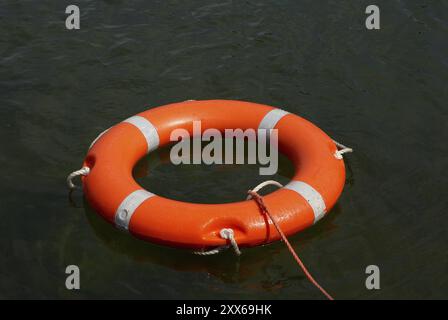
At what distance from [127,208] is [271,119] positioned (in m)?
1.44

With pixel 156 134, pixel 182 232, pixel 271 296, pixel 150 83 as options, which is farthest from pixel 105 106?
pixel 271 296

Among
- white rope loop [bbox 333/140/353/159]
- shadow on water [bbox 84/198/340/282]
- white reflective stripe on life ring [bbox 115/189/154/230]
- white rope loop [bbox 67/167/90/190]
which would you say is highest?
white rope loop [bbox 333/140/353/159]

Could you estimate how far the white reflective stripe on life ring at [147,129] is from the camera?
5402 millimetres

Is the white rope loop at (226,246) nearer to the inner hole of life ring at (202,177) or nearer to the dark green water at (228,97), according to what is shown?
the dark green water at (228,97)

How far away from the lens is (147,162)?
571 centimetres

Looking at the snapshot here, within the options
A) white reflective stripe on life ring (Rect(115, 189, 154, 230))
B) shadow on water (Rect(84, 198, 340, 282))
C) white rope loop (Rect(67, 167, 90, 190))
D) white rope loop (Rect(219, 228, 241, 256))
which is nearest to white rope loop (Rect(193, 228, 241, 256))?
white rope loop (Rect(219, 228, 241, 256))

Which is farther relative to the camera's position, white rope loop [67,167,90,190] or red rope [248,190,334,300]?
white rope loop [67,167,90,190]

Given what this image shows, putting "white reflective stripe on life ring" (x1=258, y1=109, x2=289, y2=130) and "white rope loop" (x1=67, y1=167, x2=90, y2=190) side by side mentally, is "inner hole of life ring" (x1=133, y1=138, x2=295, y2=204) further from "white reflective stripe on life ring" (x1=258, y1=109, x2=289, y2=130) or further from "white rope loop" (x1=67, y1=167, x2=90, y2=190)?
"white rope loop" (x1=67, y1=167, x2=90, y2=190)

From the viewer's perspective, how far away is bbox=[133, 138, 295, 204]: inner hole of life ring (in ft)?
17.7

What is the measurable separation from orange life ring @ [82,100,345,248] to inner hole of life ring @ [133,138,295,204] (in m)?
0.22

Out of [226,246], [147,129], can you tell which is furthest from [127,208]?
[147,129]

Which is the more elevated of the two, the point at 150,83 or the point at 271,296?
the point at 150,83
